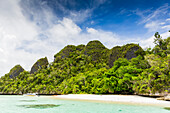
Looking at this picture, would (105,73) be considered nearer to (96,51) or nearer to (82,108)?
(82,108)

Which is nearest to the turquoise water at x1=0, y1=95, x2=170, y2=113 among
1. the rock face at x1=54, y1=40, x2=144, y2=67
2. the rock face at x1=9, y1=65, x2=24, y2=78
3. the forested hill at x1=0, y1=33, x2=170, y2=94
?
the forested hill at x1=0, y1=33, x2=170, y2=94

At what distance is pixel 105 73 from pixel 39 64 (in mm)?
48400

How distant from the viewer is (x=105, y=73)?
24.7 metres

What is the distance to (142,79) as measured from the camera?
18922 millimetres

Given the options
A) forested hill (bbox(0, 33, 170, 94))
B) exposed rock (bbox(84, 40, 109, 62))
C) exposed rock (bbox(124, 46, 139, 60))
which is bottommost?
forested hill (bbox(0, 33, 170, 94))

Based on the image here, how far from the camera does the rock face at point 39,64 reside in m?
63.7

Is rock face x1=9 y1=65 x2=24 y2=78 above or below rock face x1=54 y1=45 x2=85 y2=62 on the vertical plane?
below

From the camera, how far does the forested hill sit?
17.8 meters

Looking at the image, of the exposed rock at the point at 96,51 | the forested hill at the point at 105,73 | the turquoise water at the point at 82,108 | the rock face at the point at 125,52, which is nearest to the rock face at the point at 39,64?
the forested hill at the point at 105,73

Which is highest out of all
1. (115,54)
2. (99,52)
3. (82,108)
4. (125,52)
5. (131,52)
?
(99,52)

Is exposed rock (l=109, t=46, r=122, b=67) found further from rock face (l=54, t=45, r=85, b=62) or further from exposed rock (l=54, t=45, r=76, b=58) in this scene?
exposed rock (l=54, t=45, r=76, b=58)

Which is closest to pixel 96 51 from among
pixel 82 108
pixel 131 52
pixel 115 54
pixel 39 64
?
pixel 115 54

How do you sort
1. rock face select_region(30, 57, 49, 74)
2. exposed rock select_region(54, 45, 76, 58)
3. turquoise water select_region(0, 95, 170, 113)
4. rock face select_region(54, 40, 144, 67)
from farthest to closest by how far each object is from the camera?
rock face select_region(30, 57, 49, 74) → exposed rock select_region(54, 45, 76, 58) → rock face select_region(54, 40, 144, 67) → turquoise water select_region(0, 95, 170, 113)

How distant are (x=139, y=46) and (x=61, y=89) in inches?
1122
